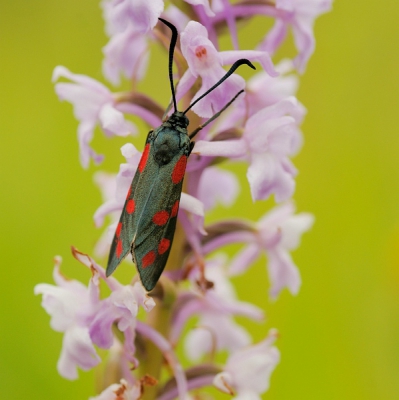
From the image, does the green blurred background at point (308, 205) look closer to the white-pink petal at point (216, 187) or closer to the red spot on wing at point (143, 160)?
the white-pink petal at point (216, 187)

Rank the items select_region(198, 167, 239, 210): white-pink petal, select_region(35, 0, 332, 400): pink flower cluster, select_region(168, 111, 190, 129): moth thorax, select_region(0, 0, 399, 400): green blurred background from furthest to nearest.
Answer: select_region(0, 0, 399, 400): green blurred background
select_region(198, 167, 239, 210): white-pink petal
select_region(168, 111, 190, 129): moth thorax
select_region(35, 0, 332, 400): pink flower cluster

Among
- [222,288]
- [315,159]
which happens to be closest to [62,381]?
[222,288]

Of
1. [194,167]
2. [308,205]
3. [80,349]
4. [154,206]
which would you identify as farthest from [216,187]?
[308,205]

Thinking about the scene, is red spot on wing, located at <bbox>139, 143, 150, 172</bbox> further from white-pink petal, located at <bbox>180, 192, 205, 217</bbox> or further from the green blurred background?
the green blurred background

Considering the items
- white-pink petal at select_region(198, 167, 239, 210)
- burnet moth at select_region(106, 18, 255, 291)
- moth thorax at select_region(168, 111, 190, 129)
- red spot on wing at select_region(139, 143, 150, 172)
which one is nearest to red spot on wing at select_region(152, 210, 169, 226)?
burnet moth at select_region(106, 18, 255, 291)

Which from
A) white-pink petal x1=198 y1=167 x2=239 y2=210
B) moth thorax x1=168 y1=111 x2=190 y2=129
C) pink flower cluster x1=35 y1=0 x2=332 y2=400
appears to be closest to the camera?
pink flower cluster x1=35 y1=0 x2=332 y2=400

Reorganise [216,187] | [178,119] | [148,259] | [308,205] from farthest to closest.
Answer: [308,205]
[216,187]
[178,119]
[148,259]

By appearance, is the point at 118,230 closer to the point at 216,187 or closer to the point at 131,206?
the point at 131,206

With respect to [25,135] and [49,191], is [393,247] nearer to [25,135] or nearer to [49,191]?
[49,191]
